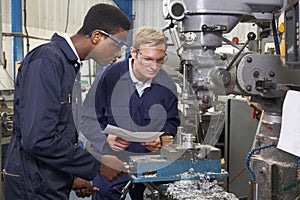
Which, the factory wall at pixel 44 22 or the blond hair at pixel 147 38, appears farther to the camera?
the factory wall at pixel 44 22

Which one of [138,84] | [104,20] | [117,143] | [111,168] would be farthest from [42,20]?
[111,168]

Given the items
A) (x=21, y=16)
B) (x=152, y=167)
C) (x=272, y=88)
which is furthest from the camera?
(x=21, y=16)

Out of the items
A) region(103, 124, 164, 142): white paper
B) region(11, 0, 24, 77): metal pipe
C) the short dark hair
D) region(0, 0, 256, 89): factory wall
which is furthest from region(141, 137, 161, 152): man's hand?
region(11, 0, 24, 77): metal pipe

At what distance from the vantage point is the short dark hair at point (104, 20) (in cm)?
143

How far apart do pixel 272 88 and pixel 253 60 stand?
9 centimetres

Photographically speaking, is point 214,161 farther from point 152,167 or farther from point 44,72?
point 44,72

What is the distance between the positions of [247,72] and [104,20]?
2.00 ft

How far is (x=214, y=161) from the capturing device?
1393mm

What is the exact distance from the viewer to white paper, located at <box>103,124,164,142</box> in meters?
1.62

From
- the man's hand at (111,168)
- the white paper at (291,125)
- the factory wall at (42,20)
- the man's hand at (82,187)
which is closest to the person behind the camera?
the white paper at (291,125)

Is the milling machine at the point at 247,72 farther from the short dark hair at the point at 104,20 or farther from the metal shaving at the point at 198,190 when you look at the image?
the short dark hair at the point at 104,20

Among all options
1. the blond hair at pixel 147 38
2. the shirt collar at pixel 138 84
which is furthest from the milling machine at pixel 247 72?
the shirt collar at pixel 138 84

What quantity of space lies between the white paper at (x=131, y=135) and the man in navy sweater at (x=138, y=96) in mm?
75

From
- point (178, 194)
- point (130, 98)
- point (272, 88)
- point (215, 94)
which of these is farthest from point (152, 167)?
point (130, 98)
